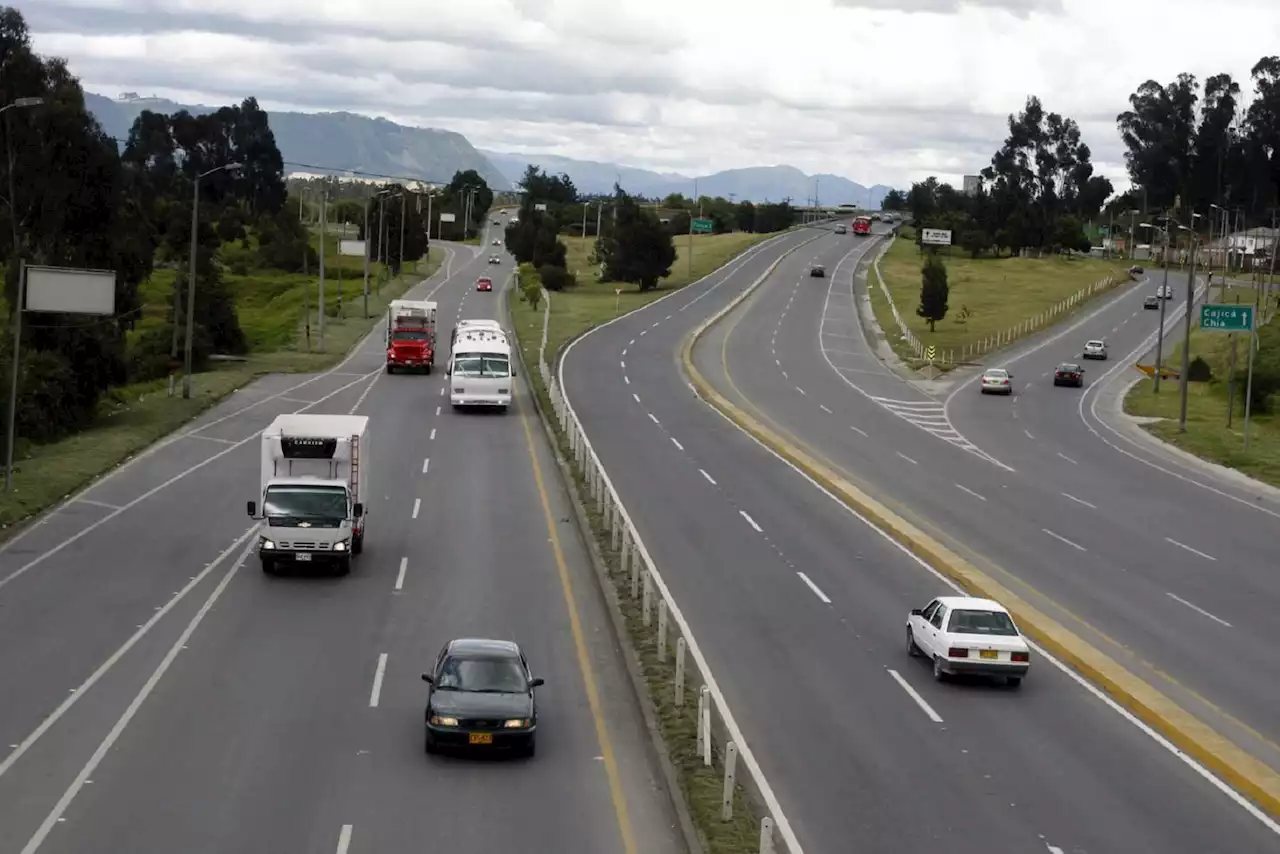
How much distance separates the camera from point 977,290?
464 ft

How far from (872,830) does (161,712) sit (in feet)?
31.4

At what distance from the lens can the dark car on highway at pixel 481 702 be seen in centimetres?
1870

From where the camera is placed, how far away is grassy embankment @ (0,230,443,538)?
132 feet

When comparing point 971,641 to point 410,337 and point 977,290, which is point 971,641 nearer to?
point 410,337

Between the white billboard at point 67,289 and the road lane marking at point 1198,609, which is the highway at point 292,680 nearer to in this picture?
the white billboard at point 67,289

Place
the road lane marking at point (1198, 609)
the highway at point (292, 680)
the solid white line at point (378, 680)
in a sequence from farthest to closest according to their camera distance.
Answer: the road lane marking at point (1198, 609), the solid white line at point (378, 680), the highway at point (292, 680)

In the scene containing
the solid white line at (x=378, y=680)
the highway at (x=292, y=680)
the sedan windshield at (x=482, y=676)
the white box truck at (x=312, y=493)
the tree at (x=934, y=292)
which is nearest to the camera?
the highway at (x=292, y=680)

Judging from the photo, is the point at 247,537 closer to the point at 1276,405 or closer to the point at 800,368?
the point at 800,368

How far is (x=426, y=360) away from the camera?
2712 inches

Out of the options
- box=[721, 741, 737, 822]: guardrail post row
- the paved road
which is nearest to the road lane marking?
the paved road

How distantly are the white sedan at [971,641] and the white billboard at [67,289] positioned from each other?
2775 cm

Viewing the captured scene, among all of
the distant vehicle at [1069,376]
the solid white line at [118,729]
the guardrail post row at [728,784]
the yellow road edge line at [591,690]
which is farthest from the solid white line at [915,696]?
the distant vehicle at [1069,376]

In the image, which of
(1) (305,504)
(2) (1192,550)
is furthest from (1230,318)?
(1) (305,504)

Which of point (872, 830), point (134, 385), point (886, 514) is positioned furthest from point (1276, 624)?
point (134, 385)
